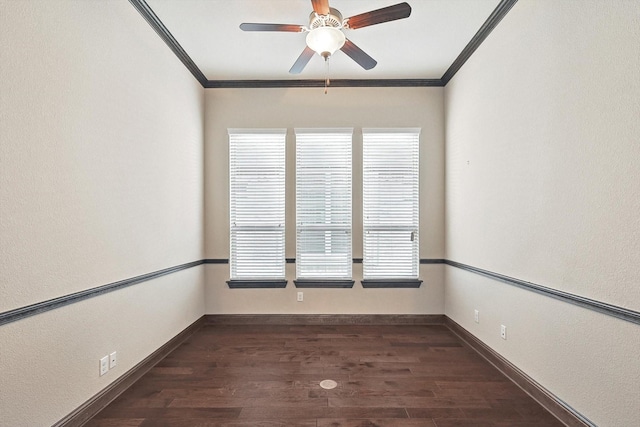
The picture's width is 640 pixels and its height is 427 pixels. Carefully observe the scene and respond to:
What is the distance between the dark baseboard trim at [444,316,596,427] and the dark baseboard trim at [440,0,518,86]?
2.97m

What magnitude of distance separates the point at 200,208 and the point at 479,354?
3.56 m

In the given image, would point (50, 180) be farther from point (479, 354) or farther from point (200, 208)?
point (479, 354)

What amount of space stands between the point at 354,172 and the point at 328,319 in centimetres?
193

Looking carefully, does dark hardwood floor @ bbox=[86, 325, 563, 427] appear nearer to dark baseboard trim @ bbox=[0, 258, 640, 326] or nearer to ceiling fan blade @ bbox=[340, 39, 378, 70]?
dark baseboard trim @ bbox=[0, 258, 640, 326]

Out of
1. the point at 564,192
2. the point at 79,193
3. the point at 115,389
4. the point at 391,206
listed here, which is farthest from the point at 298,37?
the point at 115,389

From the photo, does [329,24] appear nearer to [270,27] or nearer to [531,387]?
[270,27]

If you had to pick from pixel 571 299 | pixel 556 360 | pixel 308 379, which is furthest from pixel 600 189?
pixel 308 379

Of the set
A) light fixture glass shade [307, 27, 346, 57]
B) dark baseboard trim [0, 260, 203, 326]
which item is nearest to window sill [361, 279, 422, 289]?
dark baseboard trim [0, 260, 203, 326]

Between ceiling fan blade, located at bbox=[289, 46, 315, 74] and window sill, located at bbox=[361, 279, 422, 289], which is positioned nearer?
ceiling fan blade, located at bbox=[289, 46, 315, 74]

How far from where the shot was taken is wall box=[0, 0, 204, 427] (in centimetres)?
169

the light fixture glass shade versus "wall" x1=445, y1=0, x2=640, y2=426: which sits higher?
the light fixture glass shade

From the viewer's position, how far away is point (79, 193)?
210cm

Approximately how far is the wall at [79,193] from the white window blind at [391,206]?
236cm

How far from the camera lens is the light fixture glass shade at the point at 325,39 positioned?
8.01 feet
